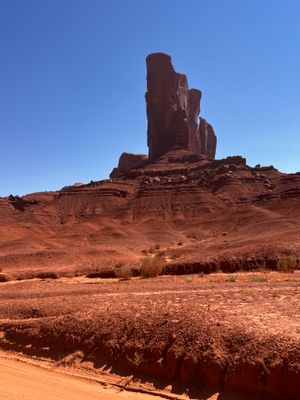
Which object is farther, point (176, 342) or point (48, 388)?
point (176, 342)

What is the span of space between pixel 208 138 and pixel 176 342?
15073cm

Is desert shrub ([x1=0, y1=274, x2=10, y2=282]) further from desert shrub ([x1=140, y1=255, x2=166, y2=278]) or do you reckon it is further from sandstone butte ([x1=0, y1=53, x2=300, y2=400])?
desert shrub ([x1=140, y1=255, x2=166, y2=278])

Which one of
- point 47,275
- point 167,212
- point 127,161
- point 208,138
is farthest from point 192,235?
point 208,138

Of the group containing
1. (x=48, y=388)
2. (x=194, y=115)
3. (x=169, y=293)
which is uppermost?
(x=194, y=115)

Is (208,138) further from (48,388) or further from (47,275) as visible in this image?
(48,388)

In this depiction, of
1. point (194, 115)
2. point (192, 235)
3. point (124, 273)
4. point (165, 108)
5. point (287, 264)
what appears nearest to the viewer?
point (287, 264)

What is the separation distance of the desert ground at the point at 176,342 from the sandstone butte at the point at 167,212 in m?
17.1

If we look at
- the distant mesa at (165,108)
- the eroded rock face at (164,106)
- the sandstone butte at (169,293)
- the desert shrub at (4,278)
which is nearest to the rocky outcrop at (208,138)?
the distant mesa at (165,108)

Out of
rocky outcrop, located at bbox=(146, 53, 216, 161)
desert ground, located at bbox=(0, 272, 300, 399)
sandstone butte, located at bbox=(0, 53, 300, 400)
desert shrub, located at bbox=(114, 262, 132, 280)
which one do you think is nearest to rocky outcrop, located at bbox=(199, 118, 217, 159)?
rocky outcrop, located at bbox=(146, 53, 216, 161)

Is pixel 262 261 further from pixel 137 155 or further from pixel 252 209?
pixel 137 155

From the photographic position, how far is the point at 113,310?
1195 cm

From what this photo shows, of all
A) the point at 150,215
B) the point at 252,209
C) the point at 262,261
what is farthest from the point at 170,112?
the point at 262,261

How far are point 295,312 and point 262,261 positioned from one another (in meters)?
18.3

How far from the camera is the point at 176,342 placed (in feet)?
29.9
